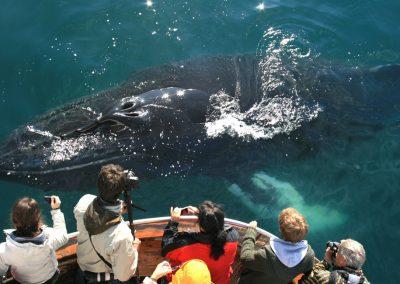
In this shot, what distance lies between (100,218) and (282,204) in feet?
18.1

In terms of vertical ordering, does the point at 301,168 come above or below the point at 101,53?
below

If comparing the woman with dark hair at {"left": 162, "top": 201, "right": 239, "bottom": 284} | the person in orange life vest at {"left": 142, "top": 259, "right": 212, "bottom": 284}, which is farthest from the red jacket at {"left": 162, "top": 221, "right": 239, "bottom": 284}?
the person in orange life vest at {"left": 142, "top": 259, "right": 212, "bottom": 284}

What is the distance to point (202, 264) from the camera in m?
5.27

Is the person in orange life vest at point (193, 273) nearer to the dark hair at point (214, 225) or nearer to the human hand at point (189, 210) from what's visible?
the dark hair at point (214, 225)

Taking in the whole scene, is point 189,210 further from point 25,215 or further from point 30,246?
point 25,215

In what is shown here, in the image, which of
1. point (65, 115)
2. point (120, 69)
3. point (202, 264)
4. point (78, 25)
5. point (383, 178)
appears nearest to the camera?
point (202, 264)

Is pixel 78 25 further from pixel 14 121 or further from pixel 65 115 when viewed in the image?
pixel 65 115

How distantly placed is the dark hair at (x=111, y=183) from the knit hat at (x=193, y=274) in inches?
40.4

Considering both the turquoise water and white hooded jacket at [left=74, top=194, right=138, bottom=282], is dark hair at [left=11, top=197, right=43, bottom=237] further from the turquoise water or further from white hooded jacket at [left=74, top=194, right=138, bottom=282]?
the turquoise water

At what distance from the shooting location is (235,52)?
13.6 m

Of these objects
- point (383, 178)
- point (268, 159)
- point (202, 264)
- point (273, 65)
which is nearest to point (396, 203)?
point (383, 178)

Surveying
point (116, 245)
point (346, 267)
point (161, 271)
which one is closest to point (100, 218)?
point (116, 245)

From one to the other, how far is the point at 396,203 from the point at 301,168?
2115 mm

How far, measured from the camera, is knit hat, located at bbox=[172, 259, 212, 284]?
514 centimetres
